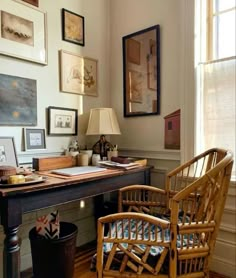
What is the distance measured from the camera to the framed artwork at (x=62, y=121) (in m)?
2.16

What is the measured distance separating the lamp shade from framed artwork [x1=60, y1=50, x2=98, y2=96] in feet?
0.92

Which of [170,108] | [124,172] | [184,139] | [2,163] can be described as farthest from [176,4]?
[2,163]

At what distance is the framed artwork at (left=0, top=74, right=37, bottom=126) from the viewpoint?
1854mm

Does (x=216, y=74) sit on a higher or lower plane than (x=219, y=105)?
higher

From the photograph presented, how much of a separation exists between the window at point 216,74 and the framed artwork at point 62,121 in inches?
41.6

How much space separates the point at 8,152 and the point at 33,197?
55 centimetres

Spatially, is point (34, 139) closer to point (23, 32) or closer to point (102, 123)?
point (102, 123)

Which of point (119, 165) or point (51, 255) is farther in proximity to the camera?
point (119, 165)

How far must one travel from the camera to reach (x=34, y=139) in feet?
6.72

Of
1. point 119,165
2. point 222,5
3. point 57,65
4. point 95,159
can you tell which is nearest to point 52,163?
point 95,159

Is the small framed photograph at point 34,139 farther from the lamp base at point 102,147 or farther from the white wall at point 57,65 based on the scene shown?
the lamp base at point 102,147

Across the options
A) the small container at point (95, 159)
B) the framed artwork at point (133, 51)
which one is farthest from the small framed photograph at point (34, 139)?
the framed artwork at point (133, 51)

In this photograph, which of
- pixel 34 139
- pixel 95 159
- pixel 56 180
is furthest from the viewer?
pixel 95 159

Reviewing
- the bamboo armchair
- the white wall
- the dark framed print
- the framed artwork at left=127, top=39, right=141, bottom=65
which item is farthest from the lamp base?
the bamboo armchair
